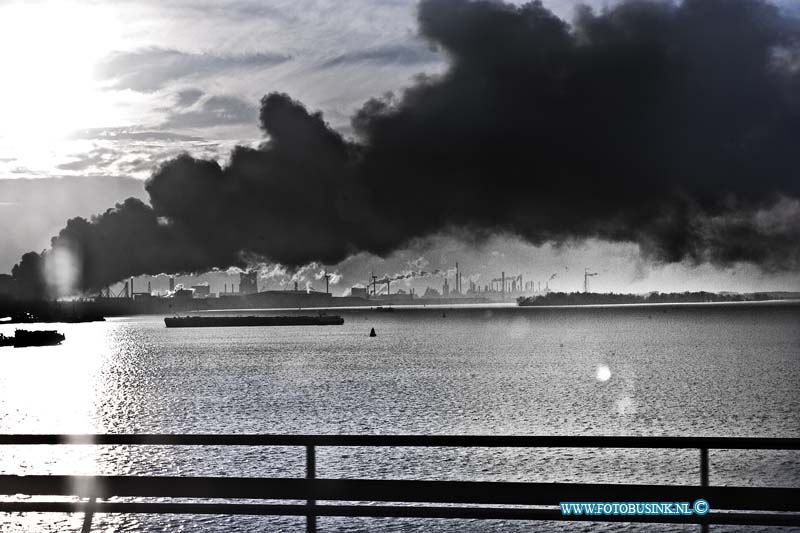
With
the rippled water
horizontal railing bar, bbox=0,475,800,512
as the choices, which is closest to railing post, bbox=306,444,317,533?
horizontal railing bar, bbox=0,475,800,512

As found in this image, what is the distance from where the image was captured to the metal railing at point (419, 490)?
791 centimetres

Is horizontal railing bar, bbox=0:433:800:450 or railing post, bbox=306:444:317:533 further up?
horizontal railing bar, bbox=0:433:800:450

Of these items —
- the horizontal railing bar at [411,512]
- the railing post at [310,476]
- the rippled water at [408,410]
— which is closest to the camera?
the horizontal railing bar at [411,512]

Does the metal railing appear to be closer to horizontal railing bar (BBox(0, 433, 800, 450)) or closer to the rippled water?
horizontal railing bar (BBox(0, 433, 800, 450))

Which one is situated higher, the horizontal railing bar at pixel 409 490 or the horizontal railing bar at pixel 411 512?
the horizontal railing bar at pixel 409 490

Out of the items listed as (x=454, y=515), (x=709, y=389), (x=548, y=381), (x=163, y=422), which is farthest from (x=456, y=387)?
(x=454, y=515)

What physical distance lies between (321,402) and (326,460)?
1612 inches

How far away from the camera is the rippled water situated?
141ft

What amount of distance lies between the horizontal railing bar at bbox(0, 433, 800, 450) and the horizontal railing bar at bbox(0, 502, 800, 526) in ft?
1.98

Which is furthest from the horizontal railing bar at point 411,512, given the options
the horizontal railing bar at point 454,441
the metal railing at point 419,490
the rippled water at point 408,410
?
the rippled water at point 408,410

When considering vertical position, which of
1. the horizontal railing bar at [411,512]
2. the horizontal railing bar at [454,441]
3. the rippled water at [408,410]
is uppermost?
the horizontal railing bar at [454,441]

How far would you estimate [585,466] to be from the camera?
44688mm

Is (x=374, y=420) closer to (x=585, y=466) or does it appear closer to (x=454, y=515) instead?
(x=585, y=466)

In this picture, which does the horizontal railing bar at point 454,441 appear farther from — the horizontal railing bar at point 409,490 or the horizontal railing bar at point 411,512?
the horizontal railing bar at point 411,512
